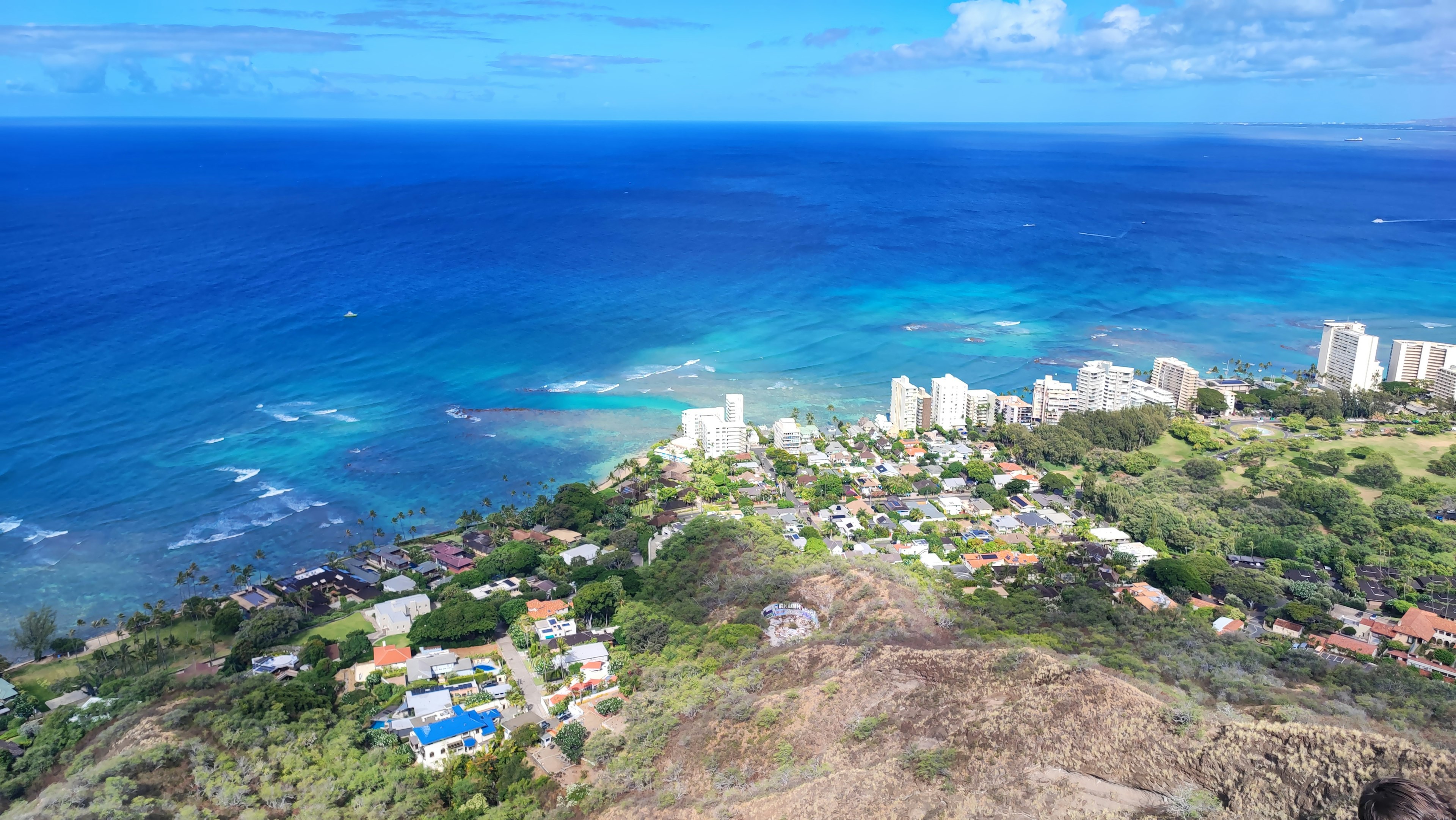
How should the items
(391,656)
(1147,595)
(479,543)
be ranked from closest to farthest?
(391,656) < (1147,595) < (479,543)

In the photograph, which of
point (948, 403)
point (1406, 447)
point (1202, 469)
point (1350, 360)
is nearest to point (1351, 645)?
point (1202, 469)

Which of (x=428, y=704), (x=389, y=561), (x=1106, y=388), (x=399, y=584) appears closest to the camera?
(x=428, y=704)

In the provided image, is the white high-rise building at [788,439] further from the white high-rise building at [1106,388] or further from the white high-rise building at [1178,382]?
the white high-rise building at [1178,382]

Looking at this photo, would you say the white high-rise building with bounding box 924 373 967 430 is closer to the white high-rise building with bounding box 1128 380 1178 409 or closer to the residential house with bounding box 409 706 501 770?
the white high-rise building with bounding box 1128 380 1178 409

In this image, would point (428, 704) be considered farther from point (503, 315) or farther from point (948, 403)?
point (503, 315)

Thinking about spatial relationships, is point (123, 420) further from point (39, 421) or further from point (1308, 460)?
point (1308, 460)
